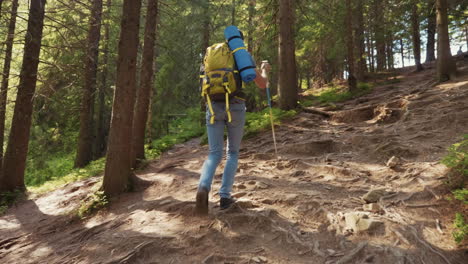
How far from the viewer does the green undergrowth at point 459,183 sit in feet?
8.93

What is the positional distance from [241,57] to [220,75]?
356 mm

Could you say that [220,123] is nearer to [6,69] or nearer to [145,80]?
[145,80]

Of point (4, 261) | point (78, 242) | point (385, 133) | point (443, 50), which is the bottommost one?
point (4, 261)

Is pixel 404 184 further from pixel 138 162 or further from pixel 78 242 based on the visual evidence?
pixel 138 162

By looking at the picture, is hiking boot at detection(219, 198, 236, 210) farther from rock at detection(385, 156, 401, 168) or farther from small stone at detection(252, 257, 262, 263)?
rock at detection(385, 156, 401, 168)

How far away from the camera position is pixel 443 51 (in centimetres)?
1135

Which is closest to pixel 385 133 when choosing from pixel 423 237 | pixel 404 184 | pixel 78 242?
pixel 404 184

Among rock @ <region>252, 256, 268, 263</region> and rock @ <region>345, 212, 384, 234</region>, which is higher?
rock @ <region>345, 212, 384, 234</region>

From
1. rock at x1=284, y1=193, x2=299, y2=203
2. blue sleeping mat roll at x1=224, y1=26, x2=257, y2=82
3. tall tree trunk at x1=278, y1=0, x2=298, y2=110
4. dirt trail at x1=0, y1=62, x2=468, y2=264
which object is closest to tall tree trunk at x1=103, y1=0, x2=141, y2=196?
dirt trail at x1=0, y1=62, x2=468, y2=264

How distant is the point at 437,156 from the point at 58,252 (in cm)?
624

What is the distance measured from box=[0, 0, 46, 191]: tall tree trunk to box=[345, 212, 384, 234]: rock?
9.54 m

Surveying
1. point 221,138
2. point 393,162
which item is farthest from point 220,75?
point 393,162

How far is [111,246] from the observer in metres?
3.45

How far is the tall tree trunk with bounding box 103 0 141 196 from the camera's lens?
230 inches
